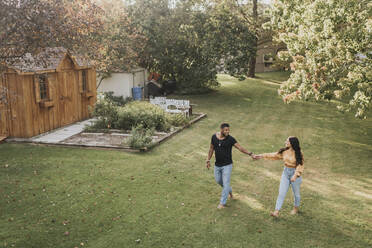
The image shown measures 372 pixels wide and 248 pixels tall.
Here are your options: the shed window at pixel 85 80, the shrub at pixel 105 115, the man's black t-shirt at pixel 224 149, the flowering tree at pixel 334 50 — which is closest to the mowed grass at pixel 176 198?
the man's black t-shirt at pixel 224 149

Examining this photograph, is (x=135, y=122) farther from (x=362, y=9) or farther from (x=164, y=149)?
(x=362, y=9)

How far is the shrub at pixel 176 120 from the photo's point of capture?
17.5 m

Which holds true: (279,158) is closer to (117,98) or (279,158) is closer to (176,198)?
(176,198)

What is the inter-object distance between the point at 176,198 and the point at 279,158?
285cm

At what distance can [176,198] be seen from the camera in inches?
353

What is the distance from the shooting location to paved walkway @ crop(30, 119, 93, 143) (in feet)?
47.4

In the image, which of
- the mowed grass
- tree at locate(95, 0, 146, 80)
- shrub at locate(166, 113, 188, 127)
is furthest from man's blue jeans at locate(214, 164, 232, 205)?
tree at locate(95, 0, 146, 80)

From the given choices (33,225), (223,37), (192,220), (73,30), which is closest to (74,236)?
(33,225)

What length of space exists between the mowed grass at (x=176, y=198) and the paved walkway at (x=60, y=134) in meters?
0.97

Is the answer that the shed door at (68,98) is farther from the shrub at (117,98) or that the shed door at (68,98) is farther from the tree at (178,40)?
the tree at (178,40)

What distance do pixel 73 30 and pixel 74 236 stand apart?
5647 mm

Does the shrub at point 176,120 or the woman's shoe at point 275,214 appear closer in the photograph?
the woman's shoe at point 275,214

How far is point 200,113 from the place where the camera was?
21156 mm

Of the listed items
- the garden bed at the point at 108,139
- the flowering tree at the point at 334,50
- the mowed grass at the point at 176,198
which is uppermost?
the flowering tree at the point at 334,50
